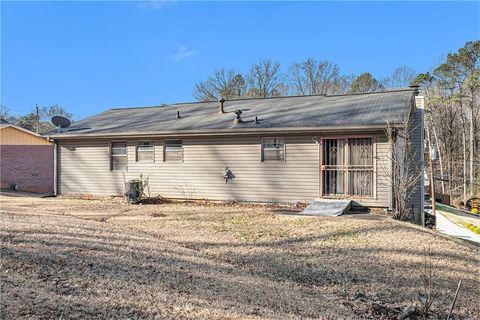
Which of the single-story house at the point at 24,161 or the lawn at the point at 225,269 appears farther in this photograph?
the single-story house at the point at 24,161

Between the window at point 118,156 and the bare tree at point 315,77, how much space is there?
23080 millimetres

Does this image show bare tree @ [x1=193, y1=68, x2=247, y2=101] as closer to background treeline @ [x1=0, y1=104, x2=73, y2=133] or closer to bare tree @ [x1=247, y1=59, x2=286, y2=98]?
bare tree @ [x1=247, y1=59, x2=286, y2=98]

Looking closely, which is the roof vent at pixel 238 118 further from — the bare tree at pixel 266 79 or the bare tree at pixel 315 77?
the bare tree at pixel 315 77

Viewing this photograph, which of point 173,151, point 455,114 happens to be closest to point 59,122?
point 173,151

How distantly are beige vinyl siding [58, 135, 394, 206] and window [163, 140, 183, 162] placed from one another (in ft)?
0.51

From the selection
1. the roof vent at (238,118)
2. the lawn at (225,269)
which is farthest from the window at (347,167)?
the roof vent at (238,118)

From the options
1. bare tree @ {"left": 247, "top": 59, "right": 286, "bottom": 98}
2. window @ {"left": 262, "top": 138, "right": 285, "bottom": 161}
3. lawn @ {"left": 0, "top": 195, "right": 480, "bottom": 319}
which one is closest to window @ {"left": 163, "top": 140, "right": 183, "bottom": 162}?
window @ {"left": 262, "top": 138, "right": 285, "bottom": 161}

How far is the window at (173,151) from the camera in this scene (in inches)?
480

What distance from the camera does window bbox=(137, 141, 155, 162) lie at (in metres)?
12.6

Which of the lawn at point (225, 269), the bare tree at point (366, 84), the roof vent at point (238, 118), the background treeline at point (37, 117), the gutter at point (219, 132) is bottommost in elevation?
the lawn at point (225, 269)

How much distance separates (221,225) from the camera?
792 cm

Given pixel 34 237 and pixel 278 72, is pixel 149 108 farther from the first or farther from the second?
pixel 278 72

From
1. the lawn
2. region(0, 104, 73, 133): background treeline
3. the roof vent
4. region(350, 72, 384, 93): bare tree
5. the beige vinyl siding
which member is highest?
region(350, 72, 384, 93): bare tree

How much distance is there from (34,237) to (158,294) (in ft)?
9.75
